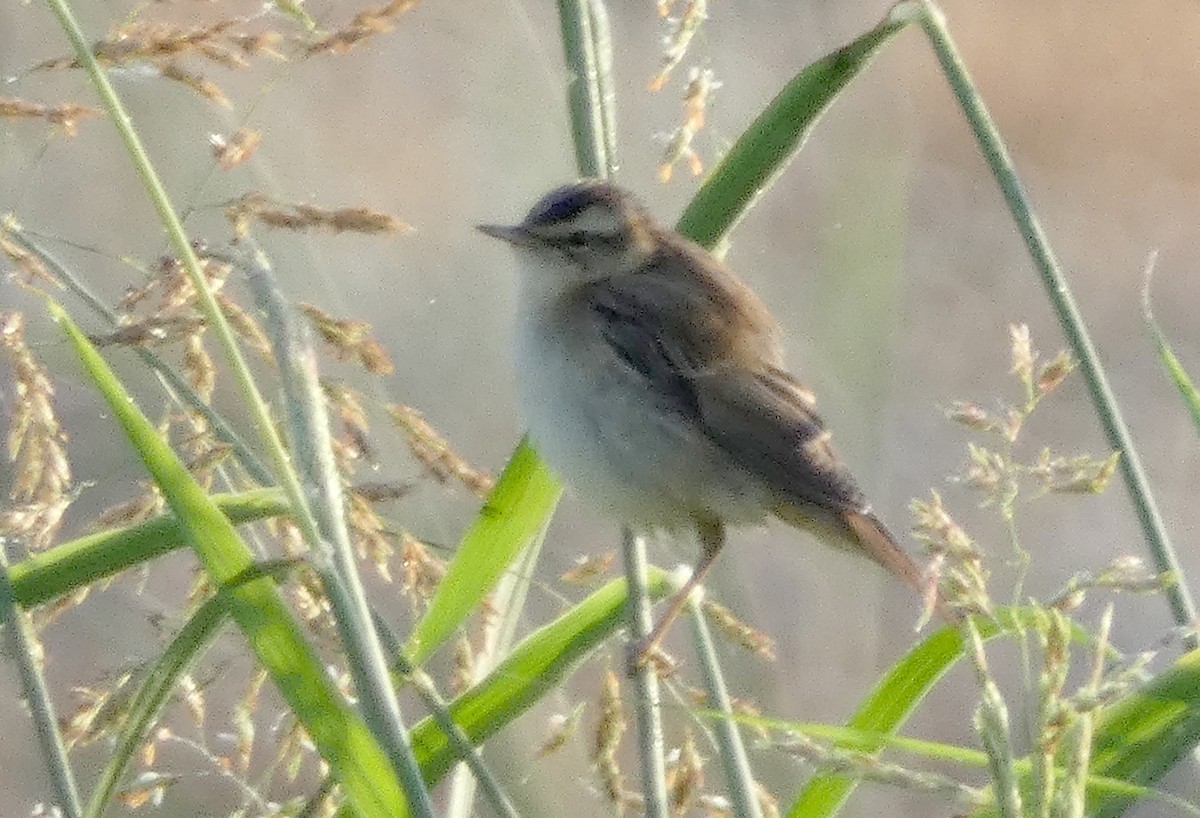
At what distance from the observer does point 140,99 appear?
342 cm

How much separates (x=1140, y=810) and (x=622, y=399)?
308 centimetres

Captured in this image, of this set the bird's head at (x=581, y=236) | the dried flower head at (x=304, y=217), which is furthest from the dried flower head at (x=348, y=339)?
the bird's head at (x=581, y=236)

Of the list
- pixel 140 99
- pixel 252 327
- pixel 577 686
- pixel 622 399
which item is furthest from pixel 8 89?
pixel 252 327

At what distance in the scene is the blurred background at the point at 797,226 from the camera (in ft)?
13.7

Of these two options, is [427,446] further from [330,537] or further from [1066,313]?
[1066,313]

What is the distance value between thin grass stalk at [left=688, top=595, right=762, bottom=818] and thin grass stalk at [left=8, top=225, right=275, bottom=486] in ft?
1.46

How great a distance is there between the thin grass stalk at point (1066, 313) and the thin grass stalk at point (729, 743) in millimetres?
415

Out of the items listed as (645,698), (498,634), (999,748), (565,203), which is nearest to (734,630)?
(645,698)

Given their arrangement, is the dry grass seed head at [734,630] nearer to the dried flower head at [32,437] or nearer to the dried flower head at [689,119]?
the dried flower head at [689,119]

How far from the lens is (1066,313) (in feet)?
4.92

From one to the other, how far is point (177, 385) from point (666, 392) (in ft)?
2.73

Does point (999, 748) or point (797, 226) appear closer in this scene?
point (999, 748)

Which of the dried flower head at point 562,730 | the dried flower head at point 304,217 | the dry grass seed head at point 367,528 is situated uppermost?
the dried flower head at point 304,217

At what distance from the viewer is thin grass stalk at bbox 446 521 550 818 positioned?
155cm
